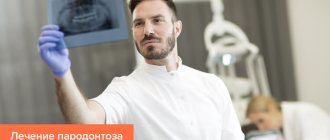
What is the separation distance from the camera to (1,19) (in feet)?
3.16

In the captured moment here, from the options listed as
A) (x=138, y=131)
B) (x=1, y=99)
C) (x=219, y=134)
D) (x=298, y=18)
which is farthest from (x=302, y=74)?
(x=1, y=99)

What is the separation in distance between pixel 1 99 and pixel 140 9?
1.35 ft

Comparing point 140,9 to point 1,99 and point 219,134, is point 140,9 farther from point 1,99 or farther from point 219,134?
point 1,99

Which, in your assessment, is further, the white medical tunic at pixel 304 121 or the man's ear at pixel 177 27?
the white medical tunic at pixel 304 121

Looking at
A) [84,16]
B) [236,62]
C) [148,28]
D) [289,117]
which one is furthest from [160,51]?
[289,117]

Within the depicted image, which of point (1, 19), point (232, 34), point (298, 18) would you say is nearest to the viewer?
point (1, 19)

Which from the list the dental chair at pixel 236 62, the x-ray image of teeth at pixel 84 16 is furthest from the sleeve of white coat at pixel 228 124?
the dental chair at pixel 236 62

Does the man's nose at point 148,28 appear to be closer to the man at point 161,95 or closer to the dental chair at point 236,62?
the man at point 161,95

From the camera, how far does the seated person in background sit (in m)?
1.57

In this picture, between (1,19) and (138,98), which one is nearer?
(138,98)

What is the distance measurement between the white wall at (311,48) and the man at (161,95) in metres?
0.43

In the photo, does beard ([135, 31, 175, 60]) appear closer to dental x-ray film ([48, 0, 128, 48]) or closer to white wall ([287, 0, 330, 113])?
dental x-ray film ([48, 0, 128, 48])

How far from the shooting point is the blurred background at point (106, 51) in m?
0.95

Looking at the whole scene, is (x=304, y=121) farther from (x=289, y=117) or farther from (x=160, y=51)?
(x=160, y=51)
